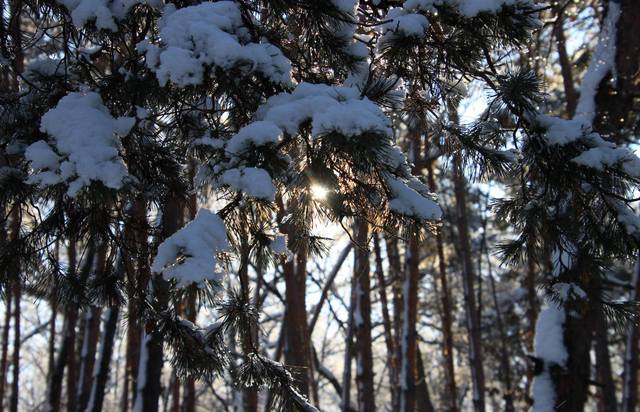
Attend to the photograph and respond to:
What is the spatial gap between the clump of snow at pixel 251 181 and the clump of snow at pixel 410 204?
25.5 inches

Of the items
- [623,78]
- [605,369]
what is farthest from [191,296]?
[605,369]

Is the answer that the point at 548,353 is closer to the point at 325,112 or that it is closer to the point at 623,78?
the point at 623,78

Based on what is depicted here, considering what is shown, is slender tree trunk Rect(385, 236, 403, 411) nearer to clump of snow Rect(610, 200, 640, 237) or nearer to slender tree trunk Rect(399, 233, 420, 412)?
slender tree trunk Rect(399, 233, 420, 412)

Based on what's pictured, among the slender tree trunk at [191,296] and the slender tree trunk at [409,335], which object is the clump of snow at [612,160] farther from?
the slender tree trunk at [409,335]

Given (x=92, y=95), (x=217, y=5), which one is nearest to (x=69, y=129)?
(x=92, y=95)

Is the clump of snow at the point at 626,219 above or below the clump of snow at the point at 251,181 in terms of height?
above

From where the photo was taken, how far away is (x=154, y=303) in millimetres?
3018

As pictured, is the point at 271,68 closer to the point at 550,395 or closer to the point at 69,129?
the point at 69,129

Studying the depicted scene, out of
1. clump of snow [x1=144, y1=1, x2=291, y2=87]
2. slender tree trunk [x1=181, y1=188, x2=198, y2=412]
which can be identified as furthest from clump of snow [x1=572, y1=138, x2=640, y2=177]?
slender tree trunk [x1=181, y1=188, x2=198, y2=412]

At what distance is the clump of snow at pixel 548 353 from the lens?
4.60 meters

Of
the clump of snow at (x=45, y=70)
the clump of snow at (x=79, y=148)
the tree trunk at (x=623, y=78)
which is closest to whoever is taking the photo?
the clump of snow at (x=79, y=148)

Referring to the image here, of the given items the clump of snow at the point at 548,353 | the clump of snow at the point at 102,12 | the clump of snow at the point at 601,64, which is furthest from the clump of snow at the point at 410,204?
the clump of snow at the point at 601,64

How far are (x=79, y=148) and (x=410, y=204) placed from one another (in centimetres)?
124

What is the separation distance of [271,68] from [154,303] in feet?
4.58
